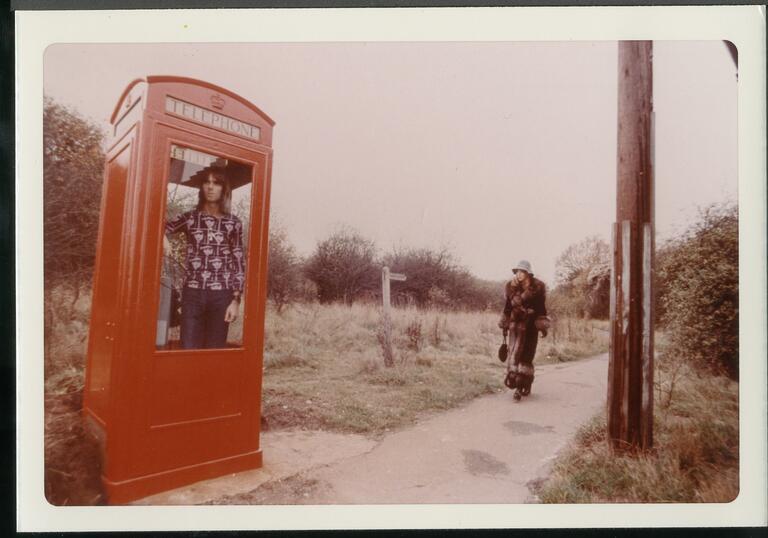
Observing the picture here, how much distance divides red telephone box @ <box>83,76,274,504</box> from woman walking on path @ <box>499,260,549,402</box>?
5.92 ft

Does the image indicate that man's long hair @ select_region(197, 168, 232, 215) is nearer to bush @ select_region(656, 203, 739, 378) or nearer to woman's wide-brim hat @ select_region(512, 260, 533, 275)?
woman's wide-brim hat @ select_region(512, 260, 533, 275)

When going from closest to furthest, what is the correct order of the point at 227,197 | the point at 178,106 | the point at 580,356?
the point at 178,106, the point at 227,197, the point at 580,356

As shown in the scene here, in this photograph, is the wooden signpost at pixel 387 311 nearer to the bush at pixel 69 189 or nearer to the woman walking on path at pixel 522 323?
the woman walking on path at pixel 522 323

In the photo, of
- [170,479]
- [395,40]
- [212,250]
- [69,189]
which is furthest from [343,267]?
[69,189]

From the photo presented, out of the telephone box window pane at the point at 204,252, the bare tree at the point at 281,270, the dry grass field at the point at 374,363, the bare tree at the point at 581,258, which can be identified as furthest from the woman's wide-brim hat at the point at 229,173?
the bare tree at the point at 581,258

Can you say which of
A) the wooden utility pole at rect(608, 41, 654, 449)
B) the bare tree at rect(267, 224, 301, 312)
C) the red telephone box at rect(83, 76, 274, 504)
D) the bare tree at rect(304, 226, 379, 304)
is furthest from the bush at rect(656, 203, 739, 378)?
the red telephone box at rect(83, 76, 274, 504)

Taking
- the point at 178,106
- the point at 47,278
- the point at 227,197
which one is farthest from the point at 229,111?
the point at 47,278

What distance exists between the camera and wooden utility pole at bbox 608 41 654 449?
11.0ft

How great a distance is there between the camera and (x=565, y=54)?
11.4 feet

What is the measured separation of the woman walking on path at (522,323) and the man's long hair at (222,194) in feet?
6.68

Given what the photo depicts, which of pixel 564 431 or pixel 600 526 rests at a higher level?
pixel 564 431

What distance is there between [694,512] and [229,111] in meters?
3.95

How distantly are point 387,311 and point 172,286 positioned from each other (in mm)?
1626

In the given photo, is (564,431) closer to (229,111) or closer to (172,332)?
(172,332)
